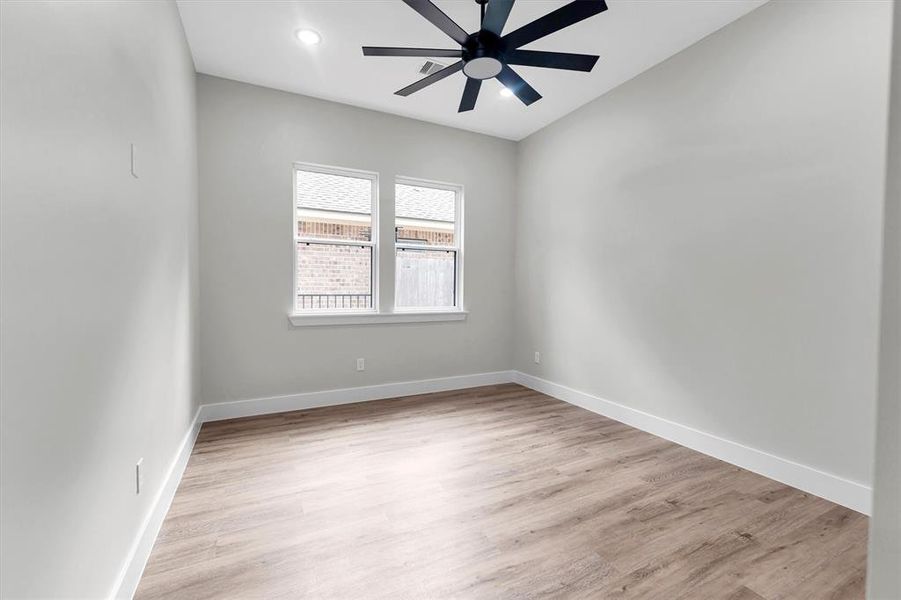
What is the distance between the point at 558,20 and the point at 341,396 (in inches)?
134

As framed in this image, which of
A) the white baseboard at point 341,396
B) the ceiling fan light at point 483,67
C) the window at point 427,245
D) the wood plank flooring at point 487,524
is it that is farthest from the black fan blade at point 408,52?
the white baseboard at point 341,396

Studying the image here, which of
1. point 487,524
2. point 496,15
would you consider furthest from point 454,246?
point 487,524

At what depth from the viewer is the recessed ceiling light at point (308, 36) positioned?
107 inches

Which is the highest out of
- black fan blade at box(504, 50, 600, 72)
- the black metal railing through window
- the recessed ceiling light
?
the recessed ceiling light

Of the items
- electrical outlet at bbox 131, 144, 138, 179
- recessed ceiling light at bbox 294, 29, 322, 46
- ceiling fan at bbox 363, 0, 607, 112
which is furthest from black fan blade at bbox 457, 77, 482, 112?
electrical outlet at bbox 131, 144, 138, 179

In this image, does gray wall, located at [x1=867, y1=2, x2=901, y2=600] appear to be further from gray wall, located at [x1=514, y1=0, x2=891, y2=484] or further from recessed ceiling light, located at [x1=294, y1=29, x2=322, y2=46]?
recessed ceiling light, located at [x1=294, y1=29, x2=322, y2=46]

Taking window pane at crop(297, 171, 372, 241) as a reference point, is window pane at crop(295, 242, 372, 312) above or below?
below

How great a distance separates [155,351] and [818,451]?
11.9 feet

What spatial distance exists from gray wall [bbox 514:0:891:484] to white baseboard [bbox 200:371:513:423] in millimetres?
1200

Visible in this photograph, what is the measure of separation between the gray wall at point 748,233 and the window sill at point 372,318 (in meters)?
1.41

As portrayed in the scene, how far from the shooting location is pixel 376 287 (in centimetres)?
402

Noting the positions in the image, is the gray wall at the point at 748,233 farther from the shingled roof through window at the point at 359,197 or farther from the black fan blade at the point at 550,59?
the shingled roof through window at the point at 359,197

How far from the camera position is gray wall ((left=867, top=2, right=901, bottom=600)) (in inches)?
23.4

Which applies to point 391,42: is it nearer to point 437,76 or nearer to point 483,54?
point 437,76
